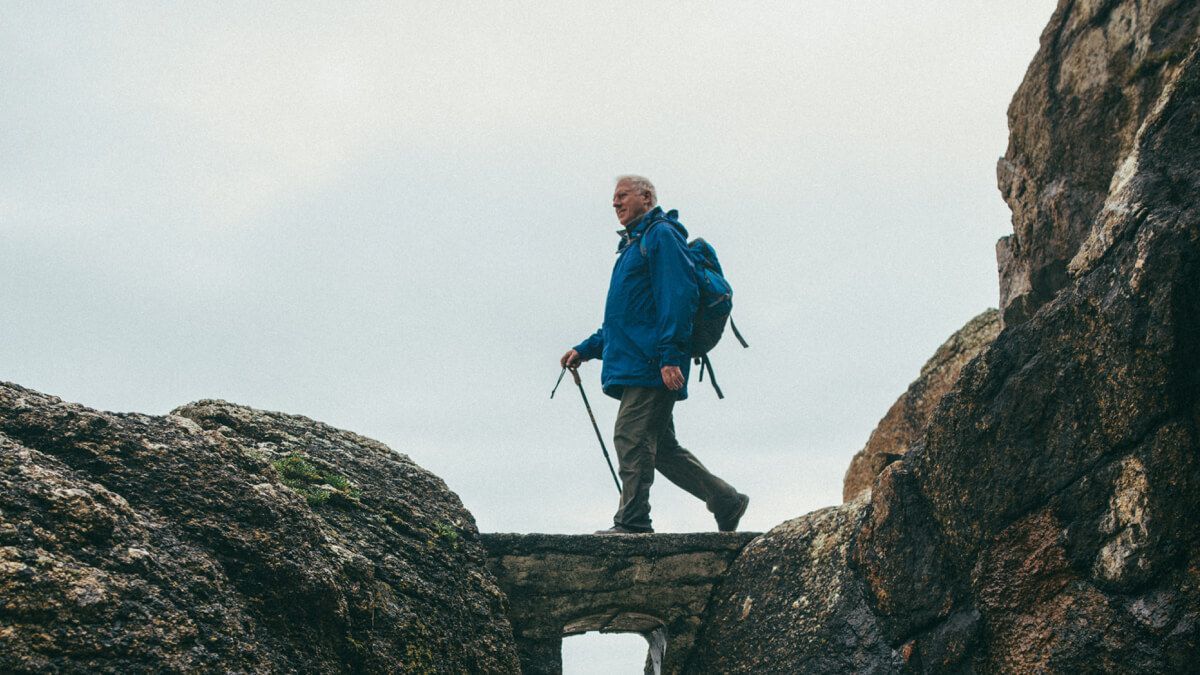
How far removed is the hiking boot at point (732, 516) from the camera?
9.77m

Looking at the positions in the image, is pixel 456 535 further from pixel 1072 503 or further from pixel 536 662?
pixel 1072 503

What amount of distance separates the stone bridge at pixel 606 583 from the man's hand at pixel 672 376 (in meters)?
1.13

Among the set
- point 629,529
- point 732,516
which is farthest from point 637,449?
point 732,516

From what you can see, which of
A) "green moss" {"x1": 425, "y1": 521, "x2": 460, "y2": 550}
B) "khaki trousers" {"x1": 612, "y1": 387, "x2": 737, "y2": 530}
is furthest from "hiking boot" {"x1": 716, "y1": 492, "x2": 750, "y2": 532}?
"green moss" {"x1": 425, "y1": 521, "x2": 460, "y2": 550}

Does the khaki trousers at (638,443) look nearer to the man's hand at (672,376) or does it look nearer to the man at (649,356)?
the man at (649,356)

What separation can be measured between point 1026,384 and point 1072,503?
27.8 inches

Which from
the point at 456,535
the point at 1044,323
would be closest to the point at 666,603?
the point at 456,535

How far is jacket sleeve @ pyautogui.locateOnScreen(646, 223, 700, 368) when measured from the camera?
916 cm

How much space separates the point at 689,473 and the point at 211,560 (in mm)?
4940

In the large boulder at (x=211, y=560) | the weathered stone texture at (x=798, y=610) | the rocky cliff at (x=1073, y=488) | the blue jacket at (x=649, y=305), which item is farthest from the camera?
the blue jacket at (x=649, y=305)

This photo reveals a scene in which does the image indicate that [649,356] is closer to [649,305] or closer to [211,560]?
[649,305]

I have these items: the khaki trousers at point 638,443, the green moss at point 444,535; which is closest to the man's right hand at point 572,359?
the khaki trousers at point 638,443

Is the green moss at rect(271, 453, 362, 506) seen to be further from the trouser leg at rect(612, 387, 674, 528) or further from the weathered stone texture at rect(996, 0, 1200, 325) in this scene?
the weathered stone texture at rect(996, 0, 1200, 325)

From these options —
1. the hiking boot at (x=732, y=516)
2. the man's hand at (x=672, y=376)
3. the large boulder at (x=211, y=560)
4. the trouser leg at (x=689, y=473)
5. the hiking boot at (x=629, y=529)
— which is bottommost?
the large boulder at (x=211, y=560)
